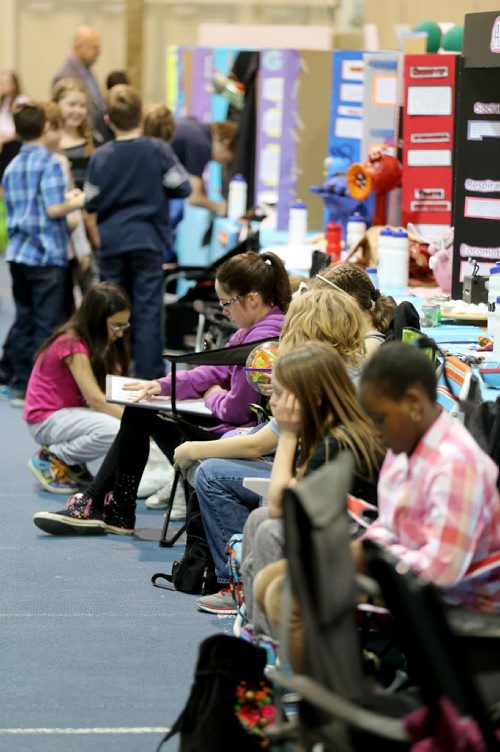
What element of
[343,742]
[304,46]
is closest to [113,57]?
[304,46]

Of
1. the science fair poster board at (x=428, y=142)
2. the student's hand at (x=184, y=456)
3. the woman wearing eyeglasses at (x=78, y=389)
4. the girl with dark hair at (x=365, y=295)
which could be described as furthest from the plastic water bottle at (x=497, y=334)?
the science fair poster board at (x=428, y=142)

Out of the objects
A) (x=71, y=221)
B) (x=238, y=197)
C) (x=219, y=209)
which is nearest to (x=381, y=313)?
(x=71, y=221)

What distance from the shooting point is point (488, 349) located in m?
4.00

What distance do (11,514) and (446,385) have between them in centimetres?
222

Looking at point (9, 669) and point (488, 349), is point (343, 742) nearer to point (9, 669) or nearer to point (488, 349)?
point (9, 669)

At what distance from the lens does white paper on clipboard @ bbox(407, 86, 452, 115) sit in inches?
227

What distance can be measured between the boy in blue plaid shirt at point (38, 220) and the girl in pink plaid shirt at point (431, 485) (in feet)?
15.1

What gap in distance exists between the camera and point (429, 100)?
19.1 ft

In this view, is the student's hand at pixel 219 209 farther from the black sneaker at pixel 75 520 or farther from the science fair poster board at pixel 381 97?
the black sneaker at pixel 75 520

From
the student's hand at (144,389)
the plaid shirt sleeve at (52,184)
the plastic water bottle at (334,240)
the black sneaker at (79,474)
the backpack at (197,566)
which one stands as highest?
the plaid shirt sleeve at (52,184)

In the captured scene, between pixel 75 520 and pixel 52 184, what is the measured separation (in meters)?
2.64

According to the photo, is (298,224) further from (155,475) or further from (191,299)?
(155,475)

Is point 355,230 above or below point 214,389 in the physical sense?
above

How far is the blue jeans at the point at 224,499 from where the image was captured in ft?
13.0
